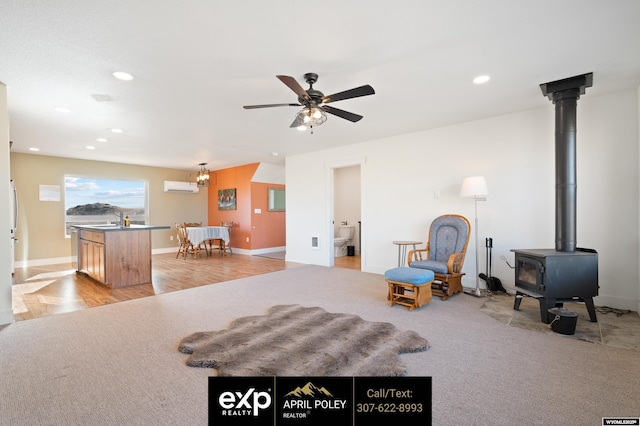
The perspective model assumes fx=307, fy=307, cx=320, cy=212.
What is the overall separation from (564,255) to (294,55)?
333cm

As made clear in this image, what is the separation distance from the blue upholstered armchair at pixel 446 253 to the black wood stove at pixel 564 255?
2.46ft

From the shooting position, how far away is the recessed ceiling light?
302 centimetres

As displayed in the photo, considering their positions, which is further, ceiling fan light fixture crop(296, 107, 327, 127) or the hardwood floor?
the hardwood floor

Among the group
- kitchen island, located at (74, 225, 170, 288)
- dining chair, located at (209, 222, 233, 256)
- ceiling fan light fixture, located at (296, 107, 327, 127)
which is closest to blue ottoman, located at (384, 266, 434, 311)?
ceiling fan light fixture, located at (296, 107, 327, 127)

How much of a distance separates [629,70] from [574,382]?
10.3 ft

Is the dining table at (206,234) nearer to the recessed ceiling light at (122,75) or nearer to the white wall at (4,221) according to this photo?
the white wall at (4,221)

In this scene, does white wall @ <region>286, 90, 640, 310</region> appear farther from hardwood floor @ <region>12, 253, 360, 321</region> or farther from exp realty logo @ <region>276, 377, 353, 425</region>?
exp realty logo @ <region>276, 377, 353, 425</region>

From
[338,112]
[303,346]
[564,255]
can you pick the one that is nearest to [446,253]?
[564,255]

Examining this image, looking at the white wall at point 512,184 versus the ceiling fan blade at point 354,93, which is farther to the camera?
the white wall at point 512,184

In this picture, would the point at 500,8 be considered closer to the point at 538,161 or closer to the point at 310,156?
the point at 538,161

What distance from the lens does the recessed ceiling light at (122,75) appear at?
9.90 feet

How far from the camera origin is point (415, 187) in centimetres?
534

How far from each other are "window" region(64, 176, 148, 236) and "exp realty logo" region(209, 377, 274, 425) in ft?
24.2

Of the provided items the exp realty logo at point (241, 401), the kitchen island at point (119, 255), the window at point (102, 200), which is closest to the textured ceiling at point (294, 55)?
the kitchen island at point (119, 255)
